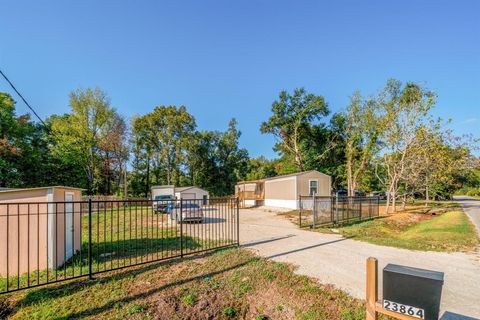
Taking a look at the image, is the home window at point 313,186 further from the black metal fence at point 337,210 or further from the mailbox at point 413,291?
the mailbox at point 413,291

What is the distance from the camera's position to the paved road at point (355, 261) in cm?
428

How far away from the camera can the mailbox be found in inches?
77.8

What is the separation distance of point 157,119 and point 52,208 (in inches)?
1167

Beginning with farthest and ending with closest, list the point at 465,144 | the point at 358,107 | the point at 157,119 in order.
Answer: the point at 157,119 → the point at 358,107 → the point at 465,144

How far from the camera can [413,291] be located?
2068mm

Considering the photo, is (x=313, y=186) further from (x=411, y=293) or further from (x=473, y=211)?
(x=411, y=293)

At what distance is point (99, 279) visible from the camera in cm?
492

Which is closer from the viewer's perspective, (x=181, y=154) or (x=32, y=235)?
(x=32, y=235)

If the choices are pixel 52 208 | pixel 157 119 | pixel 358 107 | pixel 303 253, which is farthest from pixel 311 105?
pixel 52 208

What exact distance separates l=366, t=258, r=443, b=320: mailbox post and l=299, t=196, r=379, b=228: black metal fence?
8.59m

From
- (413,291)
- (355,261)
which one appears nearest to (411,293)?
(413,291)

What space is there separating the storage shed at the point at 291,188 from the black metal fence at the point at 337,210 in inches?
215

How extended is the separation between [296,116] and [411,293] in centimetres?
3001

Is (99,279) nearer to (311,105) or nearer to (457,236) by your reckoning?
(457,236)
